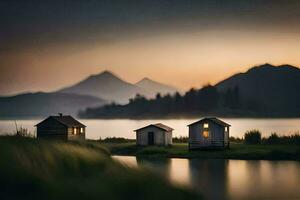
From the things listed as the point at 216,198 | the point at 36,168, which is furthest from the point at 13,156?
the point at 216,198

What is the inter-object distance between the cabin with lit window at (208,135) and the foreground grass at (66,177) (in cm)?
4497

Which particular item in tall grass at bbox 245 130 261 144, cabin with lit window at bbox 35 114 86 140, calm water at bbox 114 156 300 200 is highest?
cabin with lit window at bbox 35 114 86 140

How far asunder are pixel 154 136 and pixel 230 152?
13545mm

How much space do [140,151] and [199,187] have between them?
3399 cm

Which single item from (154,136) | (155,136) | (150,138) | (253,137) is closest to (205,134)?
(155,136)

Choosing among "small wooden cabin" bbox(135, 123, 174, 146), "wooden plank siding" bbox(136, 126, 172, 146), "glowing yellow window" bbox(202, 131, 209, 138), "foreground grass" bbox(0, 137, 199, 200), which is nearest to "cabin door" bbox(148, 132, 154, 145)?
"small wooden cabin" bbox(135, 123, 174, 146)

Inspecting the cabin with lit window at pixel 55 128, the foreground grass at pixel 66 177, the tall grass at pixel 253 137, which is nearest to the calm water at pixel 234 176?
the foreground grass at pixel 66 177

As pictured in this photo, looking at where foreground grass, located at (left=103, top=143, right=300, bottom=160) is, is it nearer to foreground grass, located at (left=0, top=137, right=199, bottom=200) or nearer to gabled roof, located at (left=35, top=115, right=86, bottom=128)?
gabled roof, located at (left=35, top=115, right=86, bottom=128)

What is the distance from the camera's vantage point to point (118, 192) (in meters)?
27.8

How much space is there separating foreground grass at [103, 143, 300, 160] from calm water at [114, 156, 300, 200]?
306 cm

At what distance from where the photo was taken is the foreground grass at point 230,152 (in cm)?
7175

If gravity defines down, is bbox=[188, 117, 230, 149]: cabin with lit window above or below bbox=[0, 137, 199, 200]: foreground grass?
above

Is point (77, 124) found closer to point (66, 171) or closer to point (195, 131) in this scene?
point (195, 131)

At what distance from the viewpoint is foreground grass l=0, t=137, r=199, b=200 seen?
24.4m
